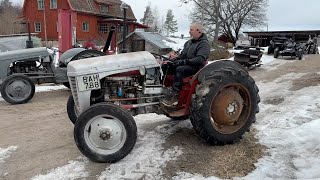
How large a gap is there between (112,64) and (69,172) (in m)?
1.46

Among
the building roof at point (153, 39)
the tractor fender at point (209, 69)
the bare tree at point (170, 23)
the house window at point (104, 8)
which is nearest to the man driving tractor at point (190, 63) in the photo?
the tractor fender at point (209, 69)

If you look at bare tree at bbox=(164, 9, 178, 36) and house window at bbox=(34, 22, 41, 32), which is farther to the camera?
bare tree at bbox=(164, 9, 178, 36)

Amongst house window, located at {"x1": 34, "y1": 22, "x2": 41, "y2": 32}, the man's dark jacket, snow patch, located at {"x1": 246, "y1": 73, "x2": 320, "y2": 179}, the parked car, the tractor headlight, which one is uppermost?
house window, located at {"x1": 34, "y1": 22, "x2": 41, "y2": 32}

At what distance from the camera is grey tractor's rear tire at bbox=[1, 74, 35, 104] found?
859 cm

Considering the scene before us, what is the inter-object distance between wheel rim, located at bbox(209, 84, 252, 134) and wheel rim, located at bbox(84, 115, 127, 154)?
1.27m

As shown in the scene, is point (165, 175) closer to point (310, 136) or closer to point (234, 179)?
point (234, 179)

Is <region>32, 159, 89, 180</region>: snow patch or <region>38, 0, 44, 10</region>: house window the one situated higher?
<region>38, 0, 44, 10</region>: house window

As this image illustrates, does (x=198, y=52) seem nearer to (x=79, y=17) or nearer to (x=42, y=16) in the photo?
(x=79, y=17)

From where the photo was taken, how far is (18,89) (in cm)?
870

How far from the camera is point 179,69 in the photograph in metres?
5.14

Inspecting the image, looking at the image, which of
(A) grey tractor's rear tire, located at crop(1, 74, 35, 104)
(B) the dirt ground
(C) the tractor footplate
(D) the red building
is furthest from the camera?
(D) the red building

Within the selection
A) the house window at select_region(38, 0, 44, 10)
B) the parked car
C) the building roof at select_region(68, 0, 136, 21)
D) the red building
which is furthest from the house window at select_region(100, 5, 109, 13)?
the parked car

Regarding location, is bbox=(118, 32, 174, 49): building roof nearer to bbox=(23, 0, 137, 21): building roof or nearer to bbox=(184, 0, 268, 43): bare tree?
bbox=(23, 0, 137, 21): building roof

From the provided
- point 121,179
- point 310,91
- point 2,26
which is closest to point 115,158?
point 121,179
